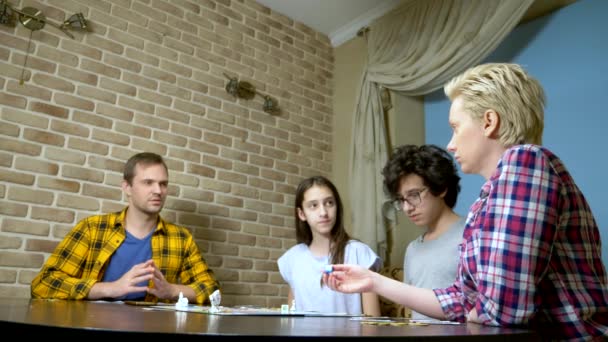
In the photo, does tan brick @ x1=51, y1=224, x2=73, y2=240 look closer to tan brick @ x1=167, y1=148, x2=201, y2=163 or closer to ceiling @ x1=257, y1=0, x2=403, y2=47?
tan brick @ x1=167, y1=148, x2=201, y2=163

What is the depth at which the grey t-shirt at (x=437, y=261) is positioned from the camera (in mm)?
1833

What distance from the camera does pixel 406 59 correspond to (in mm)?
3393

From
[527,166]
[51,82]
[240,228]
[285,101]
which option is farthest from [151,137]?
[527,166]

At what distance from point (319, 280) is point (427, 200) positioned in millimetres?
634

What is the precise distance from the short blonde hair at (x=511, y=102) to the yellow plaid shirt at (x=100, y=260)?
69.2 inches

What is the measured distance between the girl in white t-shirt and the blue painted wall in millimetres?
1195

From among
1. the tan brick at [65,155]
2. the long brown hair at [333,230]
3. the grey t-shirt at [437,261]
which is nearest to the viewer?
the grey t-shirt at [437,261]

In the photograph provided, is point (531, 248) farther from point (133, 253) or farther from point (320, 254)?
point (133, 253)

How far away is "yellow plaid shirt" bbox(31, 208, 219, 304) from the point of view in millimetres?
2191

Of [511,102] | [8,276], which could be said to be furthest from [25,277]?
[511,102]

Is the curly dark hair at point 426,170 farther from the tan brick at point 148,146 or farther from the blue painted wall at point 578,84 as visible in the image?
the tan brick at point 148,146

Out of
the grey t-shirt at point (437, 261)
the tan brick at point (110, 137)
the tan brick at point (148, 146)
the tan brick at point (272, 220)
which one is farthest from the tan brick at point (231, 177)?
the grey t-shirt at point (437, 261)

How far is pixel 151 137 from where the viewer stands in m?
3.03

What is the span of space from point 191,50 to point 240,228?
4.07ft
